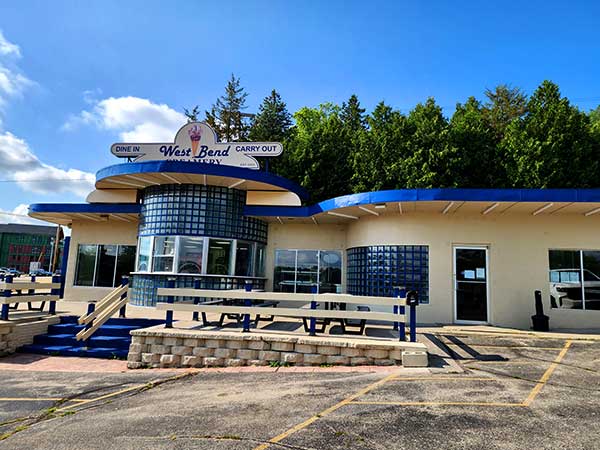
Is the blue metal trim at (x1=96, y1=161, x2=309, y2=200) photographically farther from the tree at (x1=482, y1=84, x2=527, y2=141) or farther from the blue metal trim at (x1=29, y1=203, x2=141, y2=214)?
the tree at (x1=482, y1=84, x2=527, y2=141)

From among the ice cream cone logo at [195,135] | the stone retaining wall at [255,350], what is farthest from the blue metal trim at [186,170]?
the stone retaining wall at [255,350]

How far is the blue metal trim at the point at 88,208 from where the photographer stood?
49.2 ft

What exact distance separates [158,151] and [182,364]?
9.60 m

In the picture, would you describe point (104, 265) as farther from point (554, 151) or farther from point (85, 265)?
point (554, 151)

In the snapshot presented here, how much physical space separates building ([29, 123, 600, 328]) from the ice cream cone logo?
0.18 ft

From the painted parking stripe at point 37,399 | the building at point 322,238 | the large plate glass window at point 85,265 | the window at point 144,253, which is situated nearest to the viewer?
the painted parking stripe at point 37,399

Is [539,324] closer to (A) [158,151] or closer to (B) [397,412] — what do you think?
(B) [397,412]


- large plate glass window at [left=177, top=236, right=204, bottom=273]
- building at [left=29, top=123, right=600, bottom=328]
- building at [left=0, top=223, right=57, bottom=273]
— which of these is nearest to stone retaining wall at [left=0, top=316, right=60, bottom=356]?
building at [left=29, top=123, right=600, bottom=328]

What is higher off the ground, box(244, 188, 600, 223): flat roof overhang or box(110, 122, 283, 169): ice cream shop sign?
box(110, 122, 283, 169): ice cream shop sign

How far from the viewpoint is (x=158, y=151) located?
49.1 feet

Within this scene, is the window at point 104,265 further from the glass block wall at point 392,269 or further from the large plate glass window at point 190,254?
the glass block wall at point 392,269

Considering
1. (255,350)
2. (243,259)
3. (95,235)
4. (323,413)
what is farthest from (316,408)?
(95,235)

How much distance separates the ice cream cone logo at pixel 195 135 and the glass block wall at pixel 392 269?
731cm

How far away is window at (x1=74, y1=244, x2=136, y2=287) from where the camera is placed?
1670 cm
